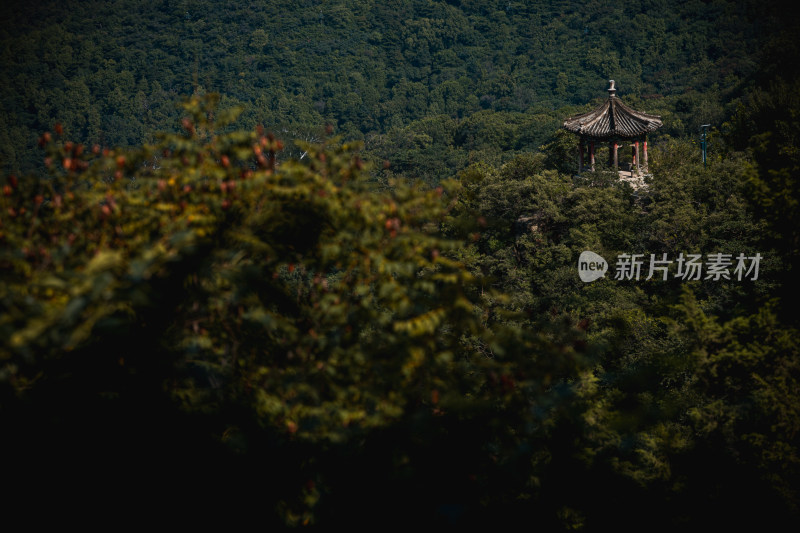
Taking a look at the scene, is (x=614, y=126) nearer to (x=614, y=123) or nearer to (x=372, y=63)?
(x=614, y=123)

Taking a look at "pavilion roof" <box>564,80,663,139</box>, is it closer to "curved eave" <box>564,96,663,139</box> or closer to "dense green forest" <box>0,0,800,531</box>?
"curved eave" <box>564,96,663,139</box>

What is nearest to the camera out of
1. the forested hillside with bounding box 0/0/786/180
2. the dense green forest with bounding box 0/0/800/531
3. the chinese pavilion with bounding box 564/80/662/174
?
the dense green forest with bounding box 0/0/800/531

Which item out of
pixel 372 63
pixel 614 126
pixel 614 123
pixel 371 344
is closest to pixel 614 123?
pixel 614 123

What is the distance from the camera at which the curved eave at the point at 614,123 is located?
19391 mm

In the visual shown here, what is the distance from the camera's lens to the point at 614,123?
19.5m

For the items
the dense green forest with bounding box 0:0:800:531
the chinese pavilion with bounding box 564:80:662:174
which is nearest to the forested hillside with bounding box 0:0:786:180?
the chinese pavilion with bounding box 564:80:662:174

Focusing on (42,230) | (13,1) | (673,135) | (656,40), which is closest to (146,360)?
(42,230)

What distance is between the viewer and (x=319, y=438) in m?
4.27

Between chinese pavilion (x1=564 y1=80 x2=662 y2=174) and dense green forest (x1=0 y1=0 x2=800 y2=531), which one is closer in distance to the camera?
dense green forest (x1=0 y1=0 x2=800 y2=531)

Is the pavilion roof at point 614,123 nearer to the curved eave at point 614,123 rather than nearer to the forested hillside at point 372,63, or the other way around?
the curved eave at point 614,123

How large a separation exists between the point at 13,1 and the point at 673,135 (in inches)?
3908

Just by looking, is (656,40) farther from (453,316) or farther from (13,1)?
(13,1)

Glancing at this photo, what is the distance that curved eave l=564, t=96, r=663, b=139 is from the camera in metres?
19.4

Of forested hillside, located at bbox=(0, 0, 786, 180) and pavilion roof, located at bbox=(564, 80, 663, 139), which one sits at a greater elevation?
forested hillside, located at bbox=(0, 0, 786, 180)
